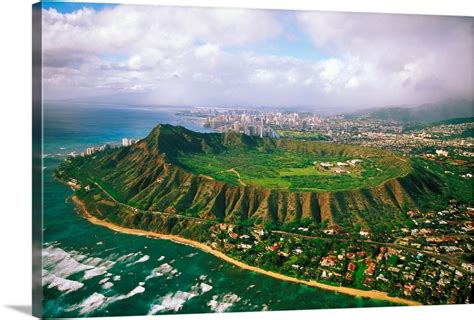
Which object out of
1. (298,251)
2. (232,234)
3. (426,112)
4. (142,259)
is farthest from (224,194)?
(426,112)

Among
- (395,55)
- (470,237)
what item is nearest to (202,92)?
(395,55)

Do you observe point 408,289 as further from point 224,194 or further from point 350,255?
point 224,194

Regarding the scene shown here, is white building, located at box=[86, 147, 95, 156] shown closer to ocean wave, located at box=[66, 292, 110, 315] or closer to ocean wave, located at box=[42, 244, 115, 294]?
ocean wave, located at box=[42, 244, 115, 294]

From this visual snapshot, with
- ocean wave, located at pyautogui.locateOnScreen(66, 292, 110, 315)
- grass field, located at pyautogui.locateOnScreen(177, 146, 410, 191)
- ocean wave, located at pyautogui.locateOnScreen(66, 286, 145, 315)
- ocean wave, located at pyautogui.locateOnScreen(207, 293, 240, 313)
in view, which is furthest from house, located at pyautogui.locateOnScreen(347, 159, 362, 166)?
ocean wave, located at pyautogui.locateOnScreen(66, 292, 110, 315)

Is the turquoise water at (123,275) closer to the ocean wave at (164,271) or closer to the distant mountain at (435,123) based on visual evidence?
the ocean wave at (164,271)

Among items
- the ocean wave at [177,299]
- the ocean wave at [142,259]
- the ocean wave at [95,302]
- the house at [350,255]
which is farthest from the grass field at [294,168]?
the ocean wave at [95,302]

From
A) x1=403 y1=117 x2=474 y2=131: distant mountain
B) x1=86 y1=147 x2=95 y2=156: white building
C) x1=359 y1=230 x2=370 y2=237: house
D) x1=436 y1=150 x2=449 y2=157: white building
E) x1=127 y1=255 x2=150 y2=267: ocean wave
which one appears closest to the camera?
x1=127 y1=255 x2=150 y2=267: ocean wave
